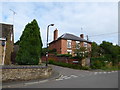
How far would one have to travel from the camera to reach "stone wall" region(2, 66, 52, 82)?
420 inches

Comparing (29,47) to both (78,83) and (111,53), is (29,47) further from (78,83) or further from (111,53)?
(111,53)

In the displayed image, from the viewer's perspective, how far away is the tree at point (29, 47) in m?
13.4

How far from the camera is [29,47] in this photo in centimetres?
A: 1366

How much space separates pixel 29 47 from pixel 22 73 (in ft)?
10.5

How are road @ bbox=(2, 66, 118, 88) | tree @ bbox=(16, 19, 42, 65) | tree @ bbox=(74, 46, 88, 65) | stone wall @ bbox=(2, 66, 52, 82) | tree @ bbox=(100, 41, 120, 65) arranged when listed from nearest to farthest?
1. road @ bbox=(2, 66, 118, 88)
2. stone wall @ bbox=(2, 66, 52, 82)
3. tree @ bbox=(16, 19, 42, 65)
4. tree @ bbox=(74, 46, 88, 65)
5. tree @ bbox=(100, 41, 120, 65)

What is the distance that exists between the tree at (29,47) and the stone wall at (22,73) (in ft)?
5.84

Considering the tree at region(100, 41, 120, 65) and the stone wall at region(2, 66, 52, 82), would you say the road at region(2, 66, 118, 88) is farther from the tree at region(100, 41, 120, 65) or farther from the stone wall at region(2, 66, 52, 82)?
the tree at region(100, 41, 120, 65)

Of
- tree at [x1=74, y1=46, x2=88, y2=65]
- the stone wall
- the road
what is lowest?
the road

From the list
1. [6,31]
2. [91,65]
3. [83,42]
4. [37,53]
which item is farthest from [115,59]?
[6,31]

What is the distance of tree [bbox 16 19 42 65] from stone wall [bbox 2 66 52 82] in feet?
5.84

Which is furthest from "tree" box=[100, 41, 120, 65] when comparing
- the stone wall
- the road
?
the stone wall

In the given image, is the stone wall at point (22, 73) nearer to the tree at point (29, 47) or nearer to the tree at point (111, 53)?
→ the tree at point (29, 47)

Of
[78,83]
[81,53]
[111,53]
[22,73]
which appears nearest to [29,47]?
[22,73]

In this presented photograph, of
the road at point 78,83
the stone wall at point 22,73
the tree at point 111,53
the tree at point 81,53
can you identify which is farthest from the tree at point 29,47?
the tree at point 111,53
